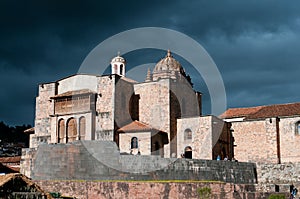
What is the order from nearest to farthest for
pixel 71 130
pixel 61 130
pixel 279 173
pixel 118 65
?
pixel 279 173
pixel 71 130
pixel 61 130
pixel 118 65

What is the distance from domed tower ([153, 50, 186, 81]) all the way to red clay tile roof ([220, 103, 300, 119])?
19.7 feet

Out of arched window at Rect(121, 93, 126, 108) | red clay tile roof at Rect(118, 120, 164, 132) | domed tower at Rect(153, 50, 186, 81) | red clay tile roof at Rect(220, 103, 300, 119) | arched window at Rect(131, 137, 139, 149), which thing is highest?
domed tower at Rect(153, 50, 186, 81)

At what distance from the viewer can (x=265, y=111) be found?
3888 centimetres

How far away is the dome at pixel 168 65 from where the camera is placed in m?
42.8

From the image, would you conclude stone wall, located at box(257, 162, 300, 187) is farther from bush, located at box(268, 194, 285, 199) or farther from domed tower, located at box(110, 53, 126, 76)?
domed tower, located at box(110, 53, 126, 76)

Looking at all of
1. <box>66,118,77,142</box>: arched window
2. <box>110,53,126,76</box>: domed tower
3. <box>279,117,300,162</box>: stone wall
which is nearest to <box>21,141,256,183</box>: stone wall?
<box>66,118,77,142</box>: arched window

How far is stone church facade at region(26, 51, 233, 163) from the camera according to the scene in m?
36.5

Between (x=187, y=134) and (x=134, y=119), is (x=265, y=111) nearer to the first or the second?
(x=187, y=134)

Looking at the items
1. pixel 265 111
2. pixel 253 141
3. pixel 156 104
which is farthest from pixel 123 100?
pixel 265 111

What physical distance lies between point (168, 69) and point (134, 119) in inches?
262

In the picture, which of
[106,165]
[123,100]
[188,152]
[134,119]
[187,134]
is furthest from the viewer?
[134,119]

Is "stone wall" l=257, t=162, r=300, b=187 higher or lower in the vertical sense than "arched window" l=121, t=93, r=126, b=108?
lower

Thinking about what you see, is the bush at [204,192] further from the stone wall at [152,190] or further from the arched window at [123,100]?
the arched window at [123,100]

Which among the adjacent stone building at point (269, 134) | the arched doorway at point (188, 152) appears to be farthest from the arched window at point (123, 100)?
the adjacent stone building at point (269, 134)
